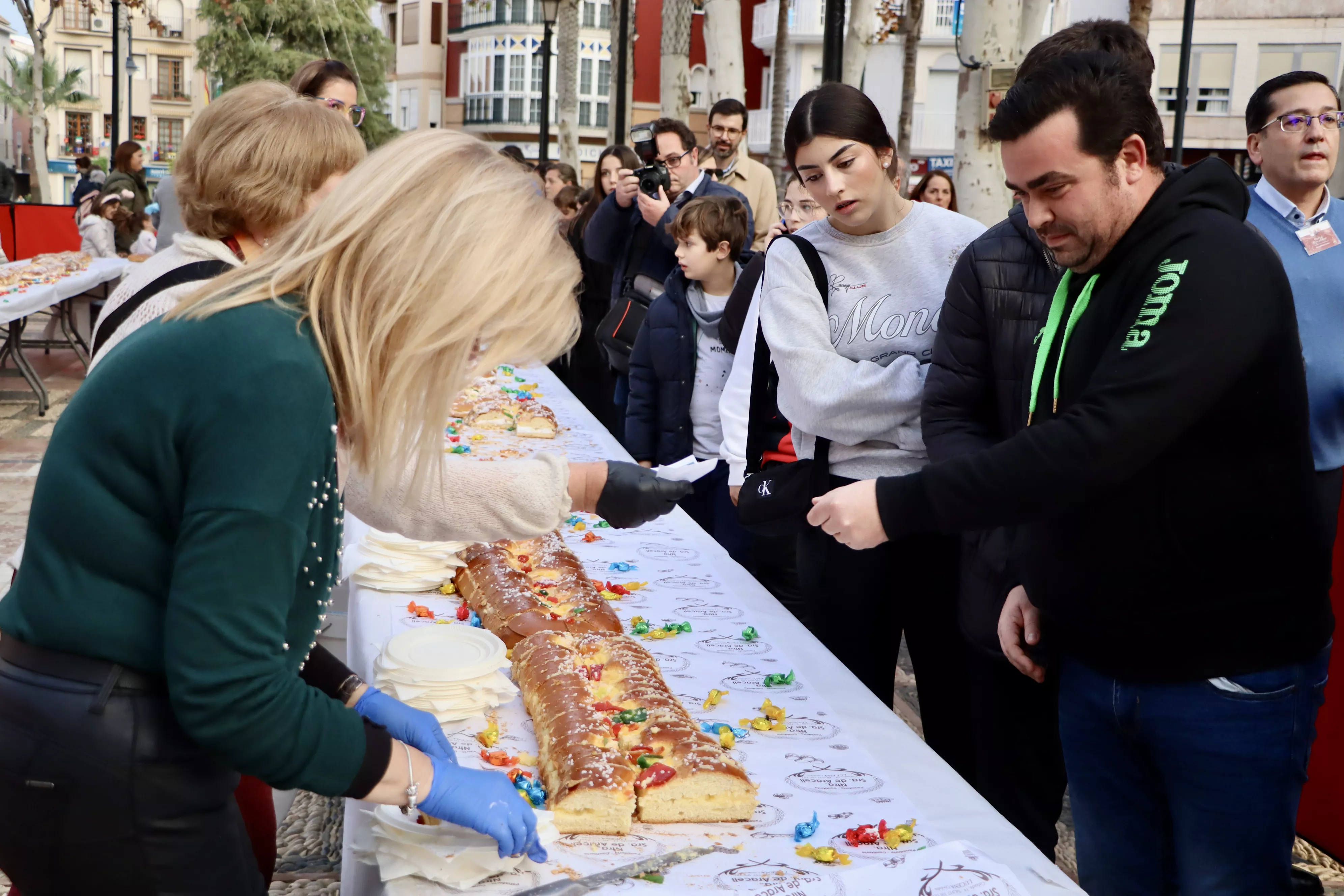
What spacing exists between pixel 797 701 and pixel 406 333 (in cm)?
111

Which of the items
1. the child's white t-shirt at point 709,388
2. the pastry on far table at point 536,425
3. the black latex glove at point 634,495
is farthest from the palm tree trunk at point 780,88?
the black latex glove at point 634,495

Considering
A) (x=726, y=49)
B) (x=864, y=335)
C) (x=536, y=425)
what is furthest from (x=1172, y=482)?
(x=726, y=49)

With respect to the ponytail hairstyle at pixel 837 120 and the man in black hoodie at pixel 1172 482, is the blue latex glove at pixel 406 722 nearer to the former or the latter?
the man in black hoodie at pixel 1172 482

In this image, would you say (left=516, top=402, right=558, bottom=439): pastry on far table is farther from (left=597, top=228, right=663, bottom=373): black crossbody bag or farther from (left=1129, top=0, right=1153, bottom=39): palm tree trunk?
(left=1129, top=0, right=1153, bottom=39): palm tree trunk

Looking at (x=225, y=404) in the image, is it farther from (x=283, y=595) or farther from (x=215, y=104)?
(x=215, y=104)

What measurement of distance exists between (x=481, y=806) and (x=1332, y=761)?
8.25ft

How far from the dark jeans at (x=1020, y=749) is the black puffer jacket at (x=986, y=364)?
123 millimetres

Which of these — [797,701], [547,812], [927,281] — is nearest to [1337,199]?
[927,281]

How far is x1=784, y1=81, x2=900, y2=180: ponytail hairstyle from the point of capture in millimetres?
2656

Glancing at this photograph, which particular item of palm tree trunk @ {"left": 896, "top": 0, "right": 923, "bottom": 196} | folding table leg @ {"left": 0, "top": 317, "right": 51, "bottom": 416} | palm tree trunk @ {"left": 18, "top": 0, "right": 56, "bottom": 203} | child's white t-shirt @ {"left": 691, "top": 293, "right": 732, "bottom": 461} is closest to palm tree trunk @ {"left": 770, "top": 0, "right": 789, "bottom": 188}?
palm tree trunk @ {"left": 896, "top": 0, "right": 923, "bottom": 196}

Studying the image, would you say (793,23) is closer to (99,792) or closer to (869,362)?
(869,362)

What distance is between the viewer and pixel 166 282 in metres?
2.26

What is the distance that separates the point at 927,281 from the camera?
8.81ft

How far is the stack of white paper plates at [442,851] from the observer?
1.48 metres
